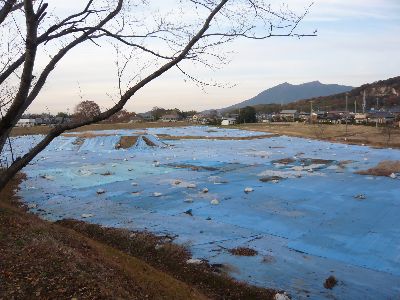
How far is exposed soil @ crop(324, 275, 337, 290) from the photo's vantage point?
A: 474 cm

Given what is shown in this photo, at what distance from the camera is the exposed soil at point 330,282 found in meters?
4.74

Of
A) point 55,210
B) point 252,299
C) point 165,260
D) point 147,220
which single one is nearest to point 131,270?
point 165,260

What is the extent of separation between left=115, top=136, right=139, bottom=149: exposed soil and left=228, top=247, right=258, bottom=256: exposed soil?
15.8 m

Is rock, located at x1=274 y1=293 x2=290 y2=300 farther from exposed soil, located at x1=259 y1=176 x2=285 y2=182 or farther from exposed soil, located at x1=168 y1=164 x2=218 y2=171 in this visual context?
exposed soil, located at x1=168 y1=164 x2=218 y2=171

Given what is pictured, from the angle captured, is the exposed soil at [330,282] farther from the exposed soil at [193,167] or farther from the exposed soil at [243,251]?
the exposed soil at [193,167]

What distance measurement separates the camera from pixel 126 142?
22.6m

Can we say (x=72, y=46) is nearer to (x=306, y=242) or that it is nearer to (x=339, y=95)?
(x=306, y=242)

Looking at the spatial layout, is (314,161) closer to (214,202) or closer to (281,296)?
(214,202)

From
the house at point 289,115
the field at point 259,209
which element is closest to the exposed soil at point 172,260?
the field at point 259,209

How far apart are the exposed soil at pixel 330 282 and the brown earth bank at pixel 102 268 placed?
0.68m

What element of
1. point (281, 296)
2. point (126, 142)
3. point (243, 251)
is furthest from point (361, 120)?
point (281, 296)

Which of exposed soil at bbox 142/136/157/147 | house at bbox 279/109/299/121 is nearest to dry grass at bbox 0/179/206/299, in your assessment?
exposed soil at bbox 142/136/157/147

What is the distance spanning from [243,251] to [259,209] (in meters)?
2.26

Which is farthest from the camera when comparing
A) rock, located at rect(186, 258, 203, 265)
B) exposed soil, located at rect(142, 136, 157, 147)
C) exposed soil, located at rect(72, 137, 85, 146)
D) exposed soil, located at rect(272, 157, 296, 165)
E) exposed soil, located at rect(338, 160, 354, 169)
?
exposed soil, located at rect(72, 137, 85, 146)
